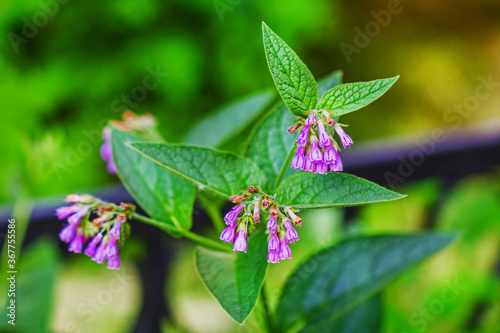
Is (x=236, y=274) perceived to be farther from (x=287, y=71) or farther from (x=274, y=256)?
(x=287, y=71)

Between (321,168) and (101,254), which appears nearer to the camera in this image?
(321,168)

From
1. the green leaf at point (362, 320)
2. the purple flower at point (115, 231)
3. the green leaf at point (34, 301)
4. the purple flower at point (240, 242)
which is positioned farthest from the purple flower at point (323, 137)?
the green leaf at point (34, 301)

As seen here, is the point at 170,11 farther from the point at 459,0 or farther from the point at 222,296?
the point at 222,296

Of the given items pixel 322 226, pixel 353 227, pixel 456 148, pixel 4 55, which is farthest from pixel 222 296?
pixel 4 55

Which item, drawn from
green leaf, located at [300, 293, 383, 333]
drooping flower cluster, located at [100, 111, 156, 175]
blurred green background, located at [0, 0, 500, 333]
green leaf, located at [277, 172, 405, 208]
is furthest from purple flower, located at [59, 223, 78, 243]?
blurred green background, located at [0, 0, 500, 333]

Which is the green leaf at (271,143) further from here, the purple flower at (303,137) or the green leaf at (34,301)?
the green leaf at (34,301)

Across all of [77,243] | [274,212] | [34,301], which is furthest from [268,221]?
[34,301]
